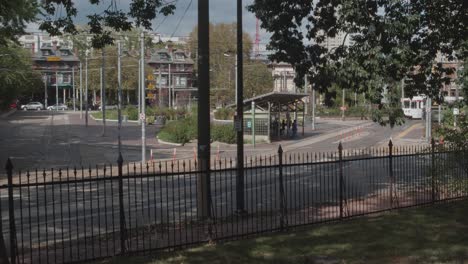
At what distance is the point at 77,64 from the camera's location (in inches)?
4764

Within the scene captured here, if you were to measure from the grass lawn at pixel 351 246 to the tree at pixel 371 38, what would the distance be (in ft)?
7.47

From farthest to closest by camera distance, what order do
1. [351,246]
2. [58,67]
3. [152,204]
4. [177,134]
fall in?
[58,67]
[177,134]
[152,204]
[351,246]

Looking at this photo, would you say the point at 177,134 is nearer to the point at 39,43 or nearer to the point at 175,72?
the point at 175,72

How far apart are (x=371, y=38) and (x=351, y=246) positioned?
12.0ft

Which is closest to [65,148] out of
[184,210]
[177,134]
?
[177,134]

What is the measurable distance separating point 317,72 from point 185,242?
468 cm

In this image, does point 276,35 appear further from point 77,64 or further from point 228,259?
point 77,64

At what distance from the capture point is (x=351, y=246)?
8766 mm

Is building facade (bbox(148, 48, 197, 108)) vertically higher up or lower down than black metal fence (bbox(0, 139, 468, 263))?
higher up

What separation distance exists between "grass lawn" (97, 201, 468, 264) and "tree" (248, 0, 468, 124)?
2.28 m

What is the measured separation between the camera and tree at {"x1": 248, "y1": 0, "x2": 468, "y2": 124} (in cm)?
1004

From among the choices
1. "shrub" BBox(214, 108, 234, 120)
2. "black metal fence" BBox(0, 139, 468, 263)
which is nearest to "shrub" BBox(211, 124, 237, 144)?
"black metal fence" BBox(0, 139, 468, 263)

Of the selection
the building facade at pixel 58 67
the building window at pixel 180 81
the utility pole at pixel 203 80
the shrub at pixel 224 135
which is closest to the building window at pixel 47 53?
the building facade at pixel 58 67

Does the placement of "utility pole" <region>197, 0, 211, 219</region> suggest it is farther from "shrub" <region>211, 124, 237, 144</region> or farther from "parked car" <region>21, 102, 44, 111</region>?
"parked car" <region>21, 102, 44, 111</region>
